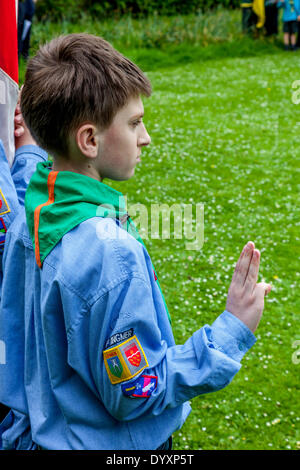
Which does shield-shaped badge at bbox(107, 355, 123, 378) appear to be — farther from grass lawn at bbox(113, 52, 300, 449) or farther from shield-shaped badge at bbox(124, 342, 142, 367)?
grass lawn at bbox(113, 52, 300, 449)

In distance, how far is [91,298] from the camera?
4.73ft

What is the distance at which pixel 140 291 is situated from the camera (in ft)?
4.75

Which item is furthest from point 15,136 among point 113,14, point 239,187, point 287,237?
point 113,14

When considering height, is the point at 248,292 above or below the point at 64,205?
below

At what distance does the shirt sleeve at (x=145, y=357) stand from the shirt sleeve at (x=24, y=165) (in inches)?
34.1

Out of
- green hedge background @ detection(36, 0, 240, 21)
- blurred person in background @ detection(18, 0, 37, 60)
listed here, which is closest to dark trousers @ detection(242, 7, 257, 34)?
green hedge background @ detection(36, 0, 240, 21)

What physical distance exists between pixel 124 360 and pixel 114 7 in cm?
2001

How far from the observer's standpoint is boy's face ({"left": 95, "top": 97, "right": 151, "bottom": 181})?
1.60 metres

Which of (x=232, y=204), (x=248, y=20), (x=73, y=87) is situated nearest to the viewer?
(x=73, y=87)

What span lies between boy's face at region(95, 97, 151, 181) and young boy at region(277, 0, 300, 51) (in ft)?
47.9

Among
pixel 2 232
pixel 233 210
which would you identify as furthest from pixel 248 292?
pixel 233 210

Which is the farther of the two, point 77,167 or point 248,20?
point 248,20

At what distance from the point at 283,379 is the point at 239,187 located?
363 centimetres

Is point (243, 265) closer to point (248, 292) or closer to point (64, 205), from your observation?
point (248, 292)
